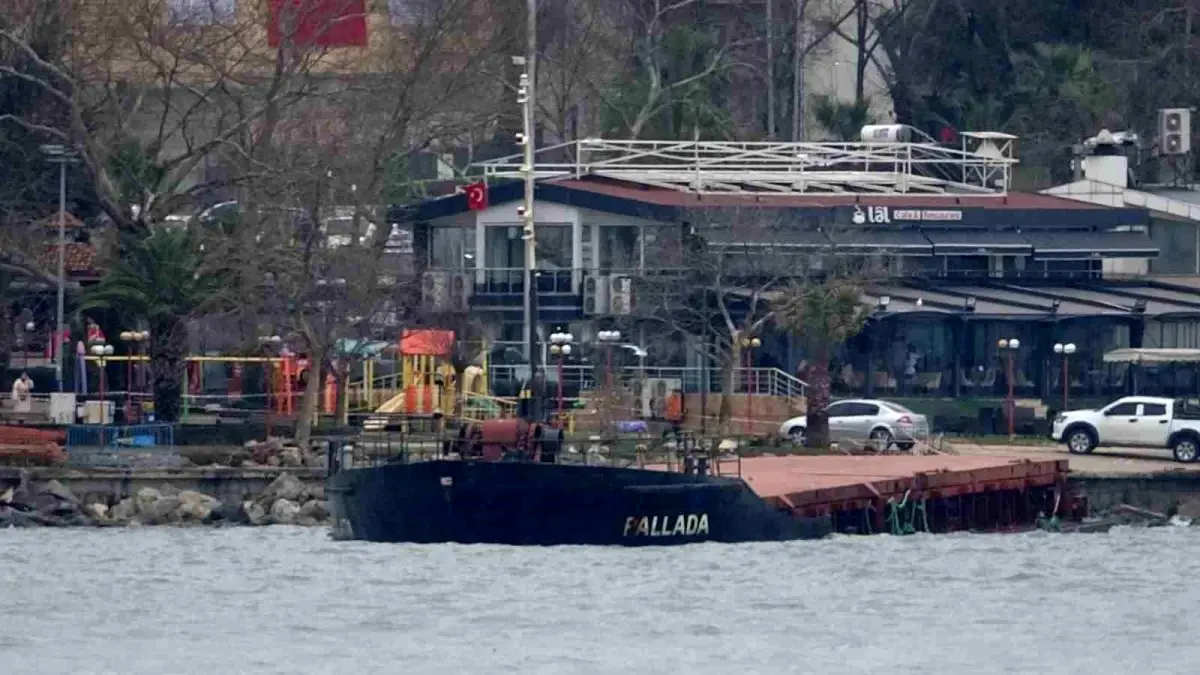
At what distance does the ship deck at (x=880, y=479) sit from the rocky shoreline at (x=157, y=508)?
325 inches

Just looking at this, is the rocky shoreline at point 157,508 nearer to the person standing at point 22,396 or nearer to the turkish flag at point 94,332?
the person standing at point 22,396

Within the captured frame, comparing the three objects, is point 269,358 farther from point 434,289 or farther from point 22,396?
point 22,396

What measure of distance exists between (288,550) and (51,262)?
27.0 m

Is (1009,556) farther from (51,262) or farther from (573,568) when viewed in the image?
(51,262)

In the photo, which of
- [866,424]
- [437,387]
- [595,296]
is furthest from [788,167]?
[866,424]

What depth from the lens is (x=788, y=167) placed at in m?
80.7

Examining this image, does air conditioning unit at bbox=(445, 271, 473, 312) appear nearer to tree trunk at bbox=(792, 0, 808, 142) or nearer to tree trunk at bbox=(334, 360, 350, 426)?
tree trunk at bbox=(334, 360, 350, 426)

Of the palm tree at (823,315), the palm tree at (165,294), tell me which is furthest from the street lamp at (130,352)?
the palm tree at (823,315)

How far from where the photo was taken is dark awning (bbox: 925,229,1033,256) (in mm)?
76125

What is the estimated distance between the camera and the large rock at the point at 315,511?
54562mm

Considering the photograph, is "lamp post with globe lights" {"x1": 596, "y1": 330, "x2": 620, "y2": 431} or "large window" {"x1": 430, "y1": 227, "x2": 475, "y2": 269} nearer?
"lamp post with globe lights" {"x1": 596, "y1": 330, "x2": 620, "y2": 431}

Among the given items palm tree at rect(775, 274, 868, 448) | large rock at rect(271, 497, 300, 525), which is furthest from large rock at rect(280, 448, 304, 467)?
palm tree at rect(775, 274, 868, 448)

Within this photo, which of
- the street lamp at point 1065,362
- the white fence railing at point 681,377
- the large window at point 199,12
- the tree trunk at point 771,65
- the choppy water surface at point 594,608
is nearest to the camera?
the choppy water surface at point 594,608

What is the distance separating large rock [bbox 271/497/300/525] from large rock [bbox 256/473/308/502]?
33cm
